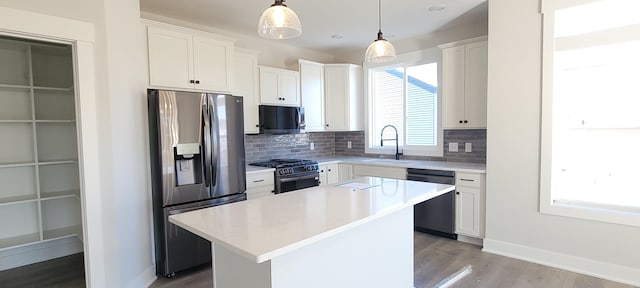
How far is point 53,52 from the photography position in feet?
10.9

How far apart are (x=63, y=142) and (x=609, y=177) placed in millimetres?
5412

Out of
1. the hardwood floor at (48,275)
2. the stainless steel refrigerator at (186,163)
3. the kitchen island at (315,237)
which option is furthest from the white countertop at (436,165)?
the hardwood floor at (48,275)

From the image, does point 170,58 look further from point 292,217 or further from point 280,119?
point 292,217

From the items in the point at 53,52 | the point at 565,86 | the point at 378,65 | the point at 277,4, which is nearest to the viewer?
the point at 277,4

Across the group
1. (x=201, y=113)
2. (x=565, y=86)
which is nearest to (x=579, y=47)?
(x=565, y=86)

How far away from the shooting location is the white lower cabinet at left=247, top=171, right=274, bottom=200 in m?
3.52

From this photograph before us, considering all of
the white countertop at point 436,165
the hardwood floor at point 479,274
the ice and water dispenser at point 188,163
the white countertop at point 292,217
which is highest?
the ice and water dispenser at point 188,163

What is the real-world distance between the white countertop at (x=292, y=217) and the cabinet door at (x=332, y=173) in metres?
2.07

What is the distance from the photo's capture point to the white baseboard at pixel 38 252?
307 cm

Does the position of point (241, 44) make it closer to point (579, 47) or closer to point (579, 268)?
point (579, 47)

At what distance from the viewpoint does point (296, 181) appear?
12.9 feet

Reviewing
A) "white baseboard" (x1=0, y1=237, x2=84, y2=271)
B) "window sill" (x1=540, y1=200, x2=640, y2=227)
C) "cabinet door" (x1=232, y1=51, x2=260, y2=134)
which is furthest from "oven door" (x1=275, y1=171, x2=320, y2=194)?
"window sill" (x1=540, y1=200, x2=640, y2=227)

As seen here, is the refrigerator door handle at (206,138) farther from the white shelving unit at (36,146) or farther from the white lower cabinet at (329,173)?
the white lower cabinet at (329,173)

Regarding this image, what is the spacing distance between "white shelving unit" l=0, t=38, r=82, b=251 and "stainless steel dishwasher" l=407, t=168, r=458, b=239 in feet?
12.7
